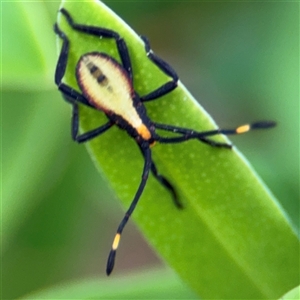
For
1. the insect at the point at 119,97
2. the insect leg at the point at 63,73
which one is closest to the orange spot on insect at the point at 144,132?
the insect at the point at 119,97

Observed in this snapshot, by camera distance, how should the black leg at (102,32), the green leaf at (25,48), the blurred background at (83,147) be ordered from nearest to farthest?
the black leg at (102,32) < the green leaf at (25,48) < the blurred background at (83,147)

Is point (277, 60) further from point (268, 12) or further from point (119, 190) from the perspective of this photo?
point (119, 190)

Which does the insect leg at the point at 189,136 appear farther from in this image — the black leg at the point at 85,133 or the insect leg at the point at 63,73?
the insect leg at the point at 63,73

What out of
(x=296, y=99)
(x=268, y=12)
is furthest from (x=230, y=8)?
(x=296, y=99)

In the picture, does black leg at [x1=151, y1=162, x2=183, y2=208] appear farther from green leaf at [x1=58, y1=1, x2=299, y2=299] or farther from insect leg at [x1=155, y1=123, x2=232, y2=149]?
insect leg at [x1=155, y1=123, x2=232, y2=149]

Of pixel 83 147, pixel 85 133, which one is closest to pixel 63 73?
pixel 85 133

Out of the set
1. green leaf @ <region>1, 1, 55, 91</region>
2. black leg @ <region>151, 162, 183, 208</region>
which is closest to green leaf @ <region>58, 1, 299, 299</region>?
black leg @ <region>151, 162, 183, 208</region>
